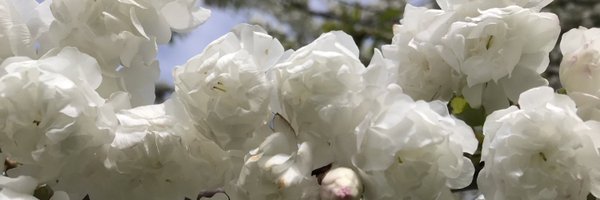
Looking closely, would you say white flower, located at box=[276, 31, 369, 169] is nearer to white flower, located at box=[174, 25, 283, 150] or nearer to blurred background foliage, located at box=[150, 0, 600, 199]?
white flower, located at box=[174, 25, 283, 150]

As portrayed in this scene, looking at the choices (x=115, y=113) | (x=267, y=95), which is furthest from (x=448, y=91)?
(x=115, y=113)

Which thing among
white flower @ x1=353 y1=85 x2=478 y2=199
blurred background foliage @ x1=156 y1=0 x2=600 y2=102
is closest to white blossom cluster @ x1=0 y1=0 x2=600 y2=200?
white flower @ x1=353 y1=85 x2=478 y2=199

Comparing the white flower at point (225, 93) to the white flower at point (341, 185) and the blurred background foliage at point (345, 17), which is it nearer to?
the white flower at point (341, 185)

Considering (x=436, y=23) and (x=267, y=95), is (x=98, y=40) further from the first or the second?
(x=436, y=23)

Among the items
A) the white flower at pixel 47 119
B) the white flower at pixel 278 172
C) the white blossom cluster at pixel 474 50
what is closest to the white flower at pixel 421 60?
the white blossom cluster at pixel 474 50

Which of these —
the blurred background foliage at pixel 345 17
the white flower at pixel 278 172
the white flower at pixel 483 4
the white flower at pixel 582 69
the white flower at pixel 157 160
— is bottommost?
the blurred background foliage at pixel 345 17

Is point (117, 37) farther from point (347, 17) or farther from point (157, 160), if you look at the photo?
point (347, 17)
